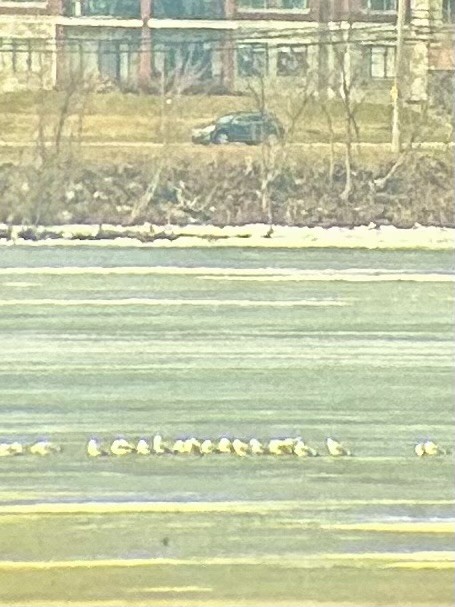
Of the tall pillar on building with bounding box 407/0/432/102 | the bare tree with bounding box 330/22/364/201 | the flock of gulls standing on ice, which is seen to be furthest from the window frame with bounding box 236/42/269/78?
the flock of gulls standing on ice

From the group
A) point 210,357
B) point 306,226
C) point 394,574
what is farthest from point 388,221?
point 394,574

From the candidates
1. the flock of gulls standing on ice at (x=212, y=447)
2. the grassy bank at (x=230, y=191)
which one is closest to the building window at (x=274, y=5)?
the grassy bank at (x=230, y=191)

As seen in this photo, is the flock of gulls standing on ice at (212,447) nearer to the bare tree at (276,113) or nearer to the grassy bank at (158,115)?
the bare tree at (276,113)

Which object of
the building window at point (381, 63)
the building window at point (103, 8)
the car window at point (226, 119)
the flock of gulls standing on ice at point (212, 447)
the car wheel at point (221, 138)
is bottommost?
the flock of gulls standing on ice at point (212, 447)

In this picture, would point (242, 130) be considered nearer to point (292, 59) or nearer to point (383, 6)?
point (292, 59)

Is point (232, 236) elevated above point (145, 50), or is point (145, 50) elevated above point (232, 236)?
point (145, 50)

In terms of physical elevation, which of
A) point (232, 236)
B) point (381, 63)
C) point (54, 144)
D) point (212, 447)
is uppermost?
point (381, 63)

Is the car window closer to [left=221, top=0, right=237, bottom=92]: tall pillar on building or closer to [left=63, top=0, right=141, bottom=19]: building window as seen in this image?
[left=221, top=0, right=237, bottom=92]: tall pillar on building

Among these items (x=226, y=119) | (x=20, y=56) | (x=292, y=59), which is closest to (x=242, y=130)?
(x=226, y=119)
